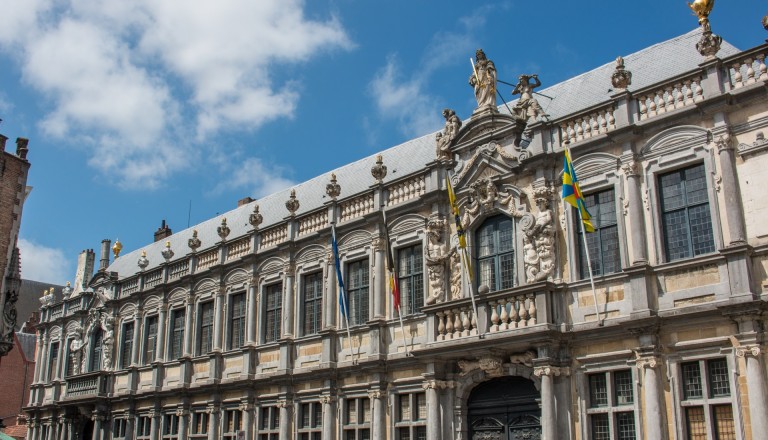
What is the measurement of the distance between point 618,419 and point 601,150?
6.09 m

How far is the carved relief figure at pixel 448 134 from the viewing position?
22250 millimetres

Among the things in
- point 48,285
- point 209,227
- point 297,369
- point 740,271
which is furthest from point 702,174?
point 48,285

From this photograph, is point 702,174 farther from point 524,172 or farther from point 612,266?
point 524,172

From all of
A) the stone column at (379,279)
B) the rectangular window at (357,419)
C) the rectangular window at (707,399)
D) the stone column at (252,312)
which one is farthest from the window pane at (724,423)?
the stone column at (252,312)

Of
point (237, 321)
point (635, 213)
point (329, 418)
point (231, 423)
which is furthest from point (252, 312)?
point (635, 213)

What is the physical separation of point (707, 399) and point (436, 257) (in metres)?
7.99

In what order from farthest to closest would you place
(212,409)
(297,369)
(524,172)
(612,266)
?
(212,409), (297,369), (524,172), (612,266)

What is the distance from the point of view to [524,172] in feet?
66.1

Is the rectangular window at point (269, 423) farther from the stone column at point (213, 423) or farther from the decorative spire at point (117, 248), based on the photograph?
the decorative spire at point (117, 248)

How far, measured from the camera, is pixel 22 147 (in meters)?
24.0

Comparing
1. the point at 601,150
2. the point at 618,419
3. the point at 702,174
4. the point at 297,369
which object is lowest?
the point at 618,419

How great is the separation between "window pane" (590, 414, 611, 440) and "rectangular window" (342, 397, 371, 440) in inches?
284

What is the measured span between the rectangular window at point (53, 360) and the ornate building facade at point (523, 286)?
33.1ft

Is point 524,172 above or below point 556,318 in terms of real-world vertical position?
above
